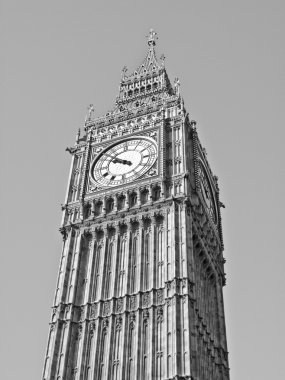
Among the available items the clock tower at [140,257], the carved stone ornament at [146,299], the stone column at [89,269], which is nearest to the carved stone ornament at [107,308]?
the clock tower at [140,257]

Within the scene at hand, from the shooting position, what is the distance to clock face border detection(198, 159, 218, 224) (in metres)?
55.2

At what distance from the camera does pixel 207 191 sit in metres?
57.1

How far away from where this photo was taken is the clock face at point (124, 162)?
5328 centimetres

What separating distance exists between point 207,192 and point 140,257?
12961mm

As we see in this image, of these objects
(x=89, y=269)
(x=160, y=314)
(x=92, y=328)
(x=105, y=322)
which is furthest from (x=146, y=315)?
(x=89, y=269)

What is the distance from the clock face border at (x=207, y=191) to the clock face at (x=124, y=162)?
483 cm

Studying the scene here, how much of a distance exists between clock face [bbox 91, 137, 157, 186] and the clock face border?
Result: 4.83 m

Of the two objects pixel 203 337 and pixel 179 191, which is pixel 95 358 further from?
pixel 179 191

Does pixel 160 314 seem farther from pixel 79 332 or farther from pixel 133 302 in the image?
pixel 79 332

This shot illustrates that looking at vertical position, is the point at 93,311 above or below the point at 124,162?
below

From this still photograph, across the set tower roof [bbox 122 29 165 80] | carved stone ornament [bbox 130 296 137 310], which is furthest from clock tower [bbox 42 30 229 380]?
tower roof [bbox 122 29 165 80]

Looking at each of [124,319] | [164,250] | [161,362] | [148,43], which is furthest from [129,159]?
[148,43]

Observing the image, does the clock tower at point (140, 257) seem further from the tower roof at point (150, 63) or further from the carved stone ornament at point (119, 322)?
the tower roof at point (150, 63)

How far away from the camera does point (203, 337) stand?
43812 millimetres
